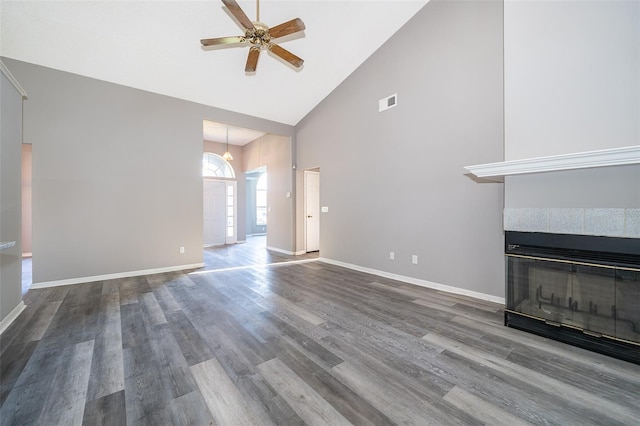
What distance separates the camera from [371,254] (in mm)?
4645

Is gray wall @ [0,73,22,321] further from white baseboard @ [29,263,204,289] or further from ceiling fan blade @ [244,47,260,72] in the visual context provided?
ceiling fan blade @ [244,47,260,72]

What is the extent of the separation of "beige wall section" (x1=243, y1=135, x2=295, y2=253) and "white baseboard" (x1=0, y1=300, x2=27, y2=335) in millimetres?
4541

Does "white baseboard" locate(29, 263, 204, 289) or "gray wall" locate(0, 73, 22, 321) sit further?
"white baseboard" locate(29, 263, 204, 289)

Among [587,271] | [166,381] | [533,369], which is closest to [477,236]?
[587,271]

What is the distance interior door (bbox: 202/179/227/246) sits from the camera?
8406 millimetres

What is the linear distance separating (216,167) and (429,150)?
727cm

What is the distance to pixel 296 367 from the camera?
1.88m

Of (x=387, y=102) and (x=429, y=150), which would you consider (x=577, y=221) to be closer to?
(x=429, y=150)

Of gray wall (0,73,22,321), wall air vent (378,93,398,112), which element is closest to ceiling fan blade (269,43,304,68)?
wall air vent (378,93,398,112)

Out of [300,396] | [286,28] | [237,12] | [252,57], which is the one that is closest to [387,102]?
[286,28]

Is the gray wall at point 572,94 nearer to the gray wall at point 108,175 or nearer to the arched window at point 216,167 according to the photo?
the gray wall at point 108,175

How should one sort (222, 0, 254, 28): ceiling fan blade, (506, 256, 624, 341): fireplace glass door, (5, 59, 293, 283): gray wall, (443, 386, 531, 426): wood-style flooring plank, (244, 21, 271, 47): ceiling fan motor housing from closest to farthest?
1. (443, 386, 531, 426): wood-style flooring plank
2. (506, 256, 624, 341): fireplace glass door
3. (222, 0, 254, 28): ceiling fan blade
4. (244, 21, 271, 47): ceiling fan motor housing
5. (5, 59, 293, 283): gray wall

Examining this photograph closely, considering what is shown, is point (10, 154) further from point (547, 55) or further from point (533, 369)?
point (547, 55)

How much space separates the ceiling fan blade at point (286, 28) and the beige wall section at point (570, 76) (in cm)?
223
